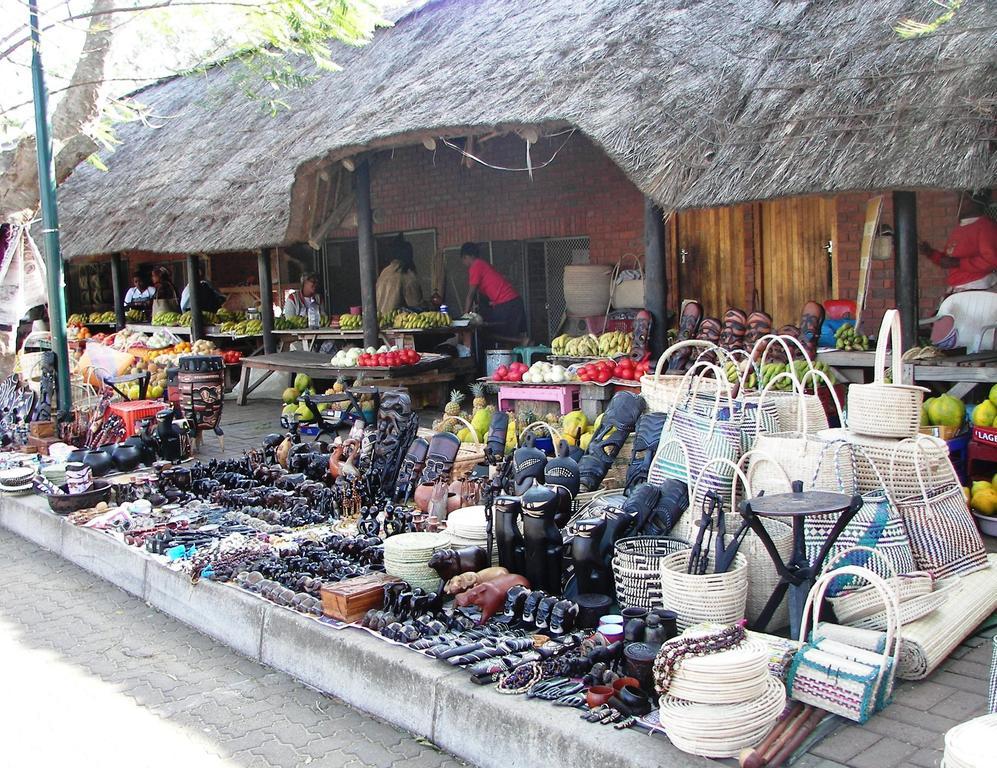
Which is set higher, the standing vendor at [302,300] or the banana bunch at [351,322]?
the standing vendor at [302,300]

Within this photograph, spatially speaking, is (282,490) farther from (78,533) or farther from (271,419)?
(271,419)

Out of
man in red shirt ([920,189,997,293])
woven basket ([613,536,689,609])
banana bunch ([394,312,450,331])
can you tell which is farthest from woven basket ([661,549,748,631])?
banana bunch ([394,312,450,331])

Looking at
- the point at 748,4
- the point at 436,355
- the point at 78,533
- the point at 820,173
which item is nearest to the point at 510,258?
the point at 436,355

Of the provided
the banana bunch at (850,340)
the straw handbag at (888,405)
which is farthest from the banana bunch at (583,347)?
the straw handbag at (888,405)

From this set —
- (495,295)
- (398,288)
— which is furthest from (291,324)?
(495,295)

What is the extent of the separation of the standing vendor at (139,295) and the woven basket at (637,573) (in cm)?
1413

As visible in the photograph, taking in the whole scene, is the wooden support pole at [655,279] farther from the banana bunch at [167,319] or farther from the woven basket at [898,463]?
the banana bunch at [167,319]

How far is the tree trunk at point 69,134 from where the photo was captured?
30.6ft

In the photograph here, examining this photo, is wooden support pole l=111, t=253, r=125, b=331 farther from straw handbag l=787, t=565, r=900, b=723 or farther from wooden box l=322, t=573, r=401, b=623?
straw handbag l=787, t=565, r=900, b=723

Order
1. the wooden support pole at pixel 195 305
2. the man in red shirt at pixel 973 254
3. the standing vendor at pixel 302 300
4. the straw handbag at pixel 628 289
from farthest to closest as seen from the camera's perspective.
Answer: the wooden support pole at pixel 195 305
the standing vendor at pixel 302 300
the straw handbag at pixel 628 289
the man in red shirt at pixel 973 254

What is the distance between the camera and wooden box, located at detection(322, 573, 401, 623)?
429cm

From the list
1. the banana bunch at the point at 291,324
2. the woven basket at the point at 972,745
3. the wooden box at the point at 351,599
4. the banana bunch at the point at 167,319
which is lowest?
the wooden box at the point at 351,599

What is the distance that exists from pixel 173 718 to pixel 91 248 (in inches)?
476

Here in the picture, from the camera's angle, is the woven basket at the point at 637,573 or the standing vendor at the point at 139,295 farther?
the standing vendor at the point at 139,295
